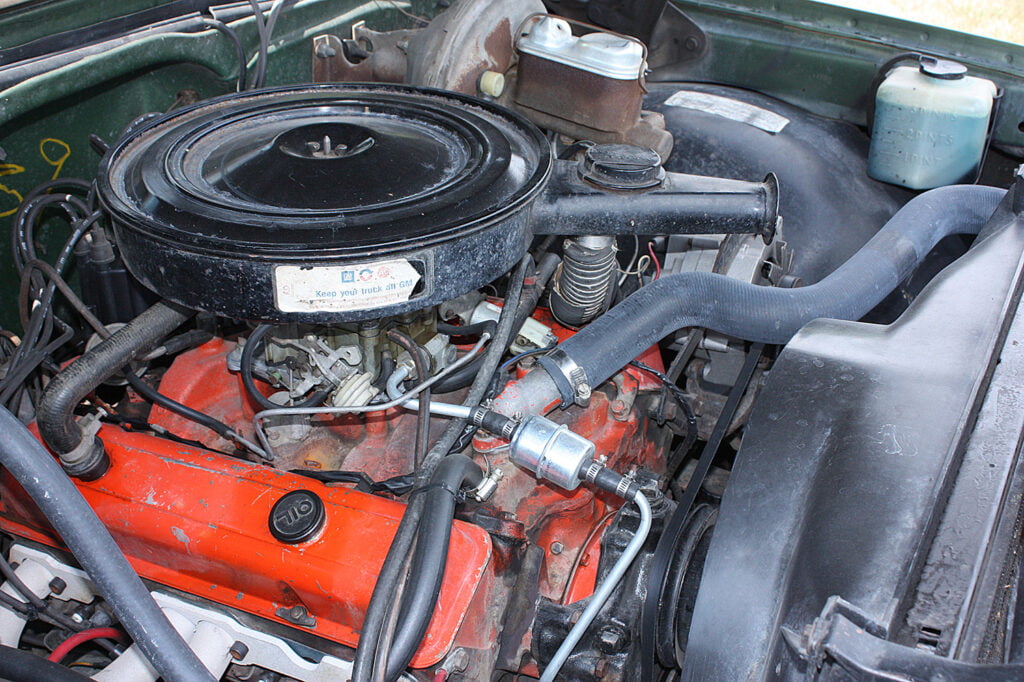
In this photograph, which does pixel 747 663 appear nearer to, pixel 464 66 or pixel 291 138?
pixel 291 138

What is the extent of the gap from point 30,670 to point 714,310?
96 centimetres

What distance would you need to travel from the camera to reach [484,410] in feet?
3.54

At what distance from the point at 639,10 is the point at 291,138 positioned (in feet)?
3.60

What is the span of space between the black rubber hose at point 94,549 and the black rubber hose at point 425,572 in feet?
0.62

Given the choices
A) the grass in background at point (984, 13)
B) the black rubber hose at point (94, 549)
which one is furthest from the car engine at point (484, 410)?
the grass in background at point (984, 13)

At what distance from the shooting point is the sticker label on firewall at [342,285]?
36.6 inches

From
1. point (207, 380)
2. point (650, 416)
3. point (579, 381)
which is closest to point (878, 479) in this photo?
point (579, 381)

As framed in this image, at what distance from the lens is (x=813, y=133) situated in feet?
5.95

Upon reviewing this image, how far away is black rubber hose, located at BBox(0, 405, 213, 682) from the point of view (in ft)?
2.38

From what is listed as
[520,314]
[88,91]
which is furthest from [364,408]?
[88,91]

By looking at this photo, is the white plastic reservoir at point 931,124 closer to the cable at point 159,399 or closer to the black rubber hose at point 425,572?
the black rubber hose at point 425,572

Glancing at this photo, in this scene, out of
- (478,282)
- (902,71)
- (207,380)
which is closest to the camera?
(478,282)

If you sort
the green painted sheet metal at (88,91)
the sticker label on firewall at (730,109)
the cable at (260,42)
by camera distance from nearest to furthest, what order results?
1. the green painted sheet metal at (88,91)
2. the cable at (260,42)
3. the sticker label on firewall at (730,109)

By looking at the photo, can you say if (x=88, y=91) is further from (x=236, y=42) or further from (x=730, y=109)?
(x=730, y=109)
